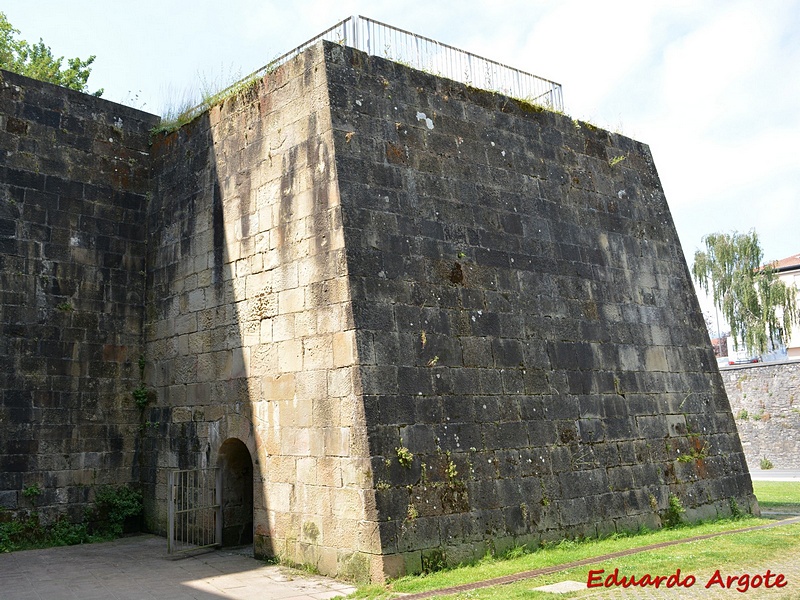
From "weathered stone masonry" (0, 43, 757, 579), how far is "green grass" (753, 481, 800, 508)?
2.42 m

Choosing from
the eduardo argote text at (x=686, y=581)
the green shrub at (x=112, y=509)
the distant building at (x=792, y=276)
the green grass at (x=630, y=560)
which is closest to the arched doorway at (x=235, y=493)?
the green shrub at (x=112, y=509)

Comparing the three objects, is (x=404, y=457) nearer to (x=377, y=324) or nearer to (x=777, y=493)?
(x=377, y=324)

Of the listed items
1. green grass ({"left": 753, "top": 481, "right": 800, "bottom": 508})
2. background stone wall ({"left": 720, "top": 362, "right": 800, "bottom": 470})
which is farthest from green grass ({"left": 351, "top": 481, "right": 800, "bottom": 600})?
background stone wall ({"left": 720, "top": 362, "right": 800, "bottom": 470})

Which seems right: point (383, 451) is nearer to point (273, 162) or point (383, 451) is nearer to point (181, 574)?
point (181, 574)

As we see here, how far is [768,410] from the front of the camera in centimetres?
2545

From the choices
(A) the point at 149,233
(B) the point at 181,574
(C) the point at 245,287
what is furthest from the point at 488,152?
(B) the point at 181,574

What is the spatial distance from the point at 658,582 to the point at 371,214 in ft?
15.5

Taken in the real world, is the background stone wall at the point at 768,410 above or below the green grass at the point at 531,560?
above

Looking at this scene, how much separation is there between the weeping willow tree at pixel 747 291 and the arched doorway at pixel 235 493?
3540cm

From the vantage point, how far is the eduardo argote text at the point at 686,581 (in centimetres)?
655

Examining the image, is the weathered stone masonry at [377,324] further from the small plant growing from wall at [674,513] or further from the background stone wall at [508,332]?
the small plant growing from wall at [674,513]

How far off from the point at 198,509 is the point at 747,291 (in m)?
36.2

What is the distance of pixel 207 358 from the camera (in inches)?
384

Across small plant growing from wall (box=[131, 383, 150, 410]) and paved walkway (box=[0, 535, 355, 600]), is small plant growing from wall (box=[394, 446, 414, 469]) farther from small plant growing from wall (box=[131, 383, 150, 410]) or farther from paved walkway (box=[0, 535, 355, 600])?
small plant growing from wall (box=[131, 383, 150, 410])
